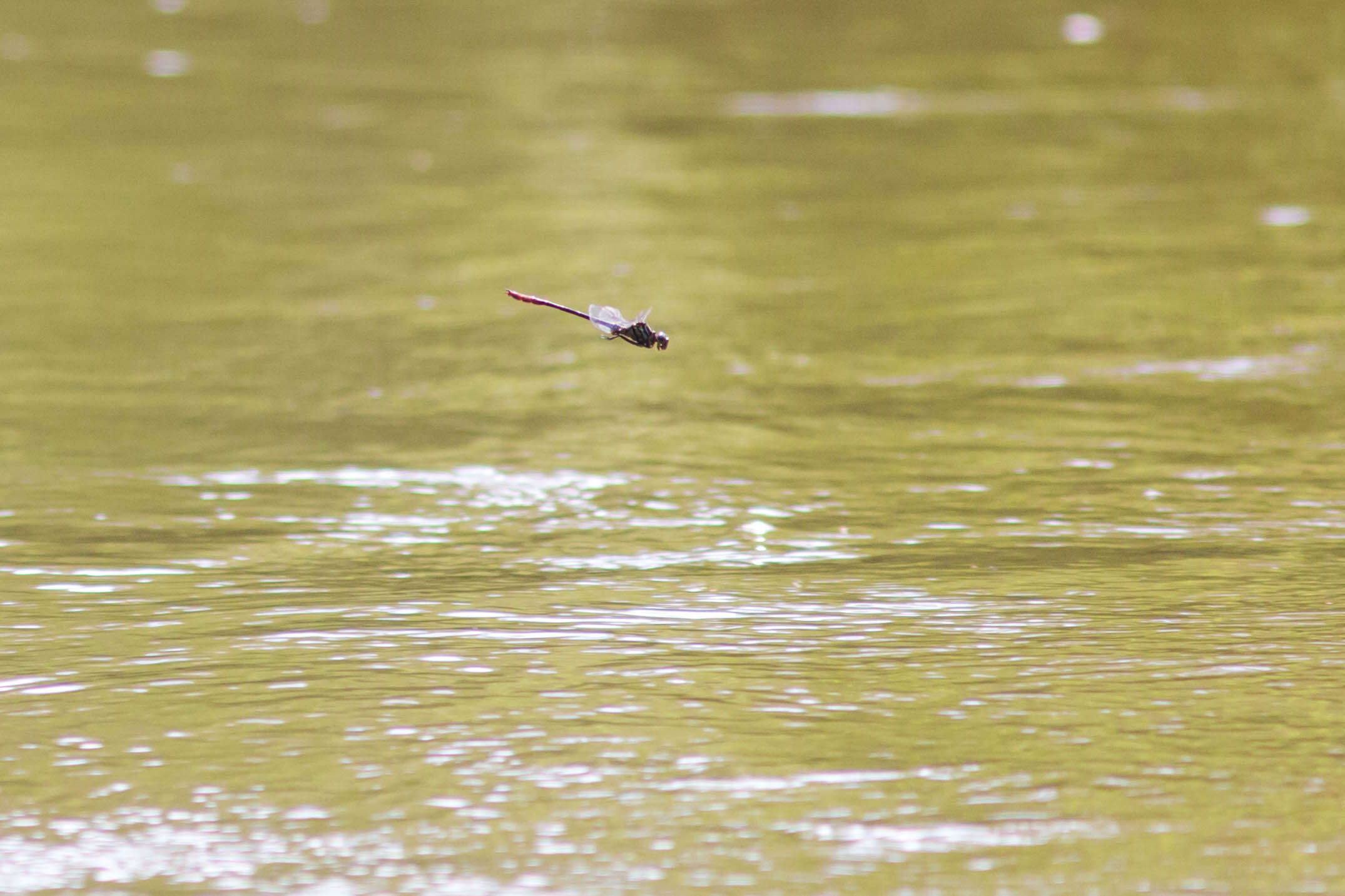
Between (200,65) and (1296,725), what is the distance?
10410 mm

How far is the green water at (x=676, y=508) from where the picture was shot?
2.91 meters

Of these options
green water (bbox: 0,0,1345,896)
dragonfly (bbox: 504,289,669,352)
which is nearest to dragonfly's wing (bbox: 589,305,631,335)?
dragonfly (bbox: 504,289,669,352)

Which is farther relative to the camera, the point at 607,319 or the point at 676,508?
the point at 676,508

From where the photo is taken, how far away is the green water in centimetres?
291

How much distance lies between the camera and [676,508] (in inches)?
183

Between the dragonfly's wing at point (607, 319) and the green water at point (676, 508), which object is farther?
the dragonfly's wing at point (607, 319)

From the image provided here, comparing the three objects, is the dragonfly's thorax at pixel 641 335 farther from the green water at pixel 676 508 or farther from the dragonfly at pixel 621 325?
the green water at pixel 676 508

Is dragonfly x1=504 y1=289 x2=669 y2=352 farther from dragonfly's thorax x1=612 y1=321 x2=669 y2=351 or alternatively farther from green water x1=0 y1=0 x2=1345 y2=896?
green water x1=0 y1=0 x2=1345 y2=896

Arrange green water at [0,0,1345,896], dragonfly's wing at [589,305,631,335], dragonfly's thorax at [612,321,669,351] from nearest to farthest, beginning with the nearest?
green water at [0,0,1345,896], dragonfly's wing at [589,305,631,335], dragonfly's thorax at [612,321,669,351]

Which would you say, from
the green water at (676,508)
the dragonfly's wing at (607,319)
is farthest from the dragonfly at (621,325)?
the green water at (676,508)

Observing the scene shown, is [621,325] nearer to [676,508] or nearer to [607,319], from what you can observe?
[607,319]

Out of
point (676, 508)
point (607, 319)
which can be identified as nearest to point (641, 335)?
point (607, 319)

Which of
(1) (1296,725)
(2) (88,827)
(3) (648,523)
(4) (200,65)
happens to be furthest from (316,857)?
(4) (200,65)

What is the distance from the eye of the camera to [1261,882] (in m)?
2.65
